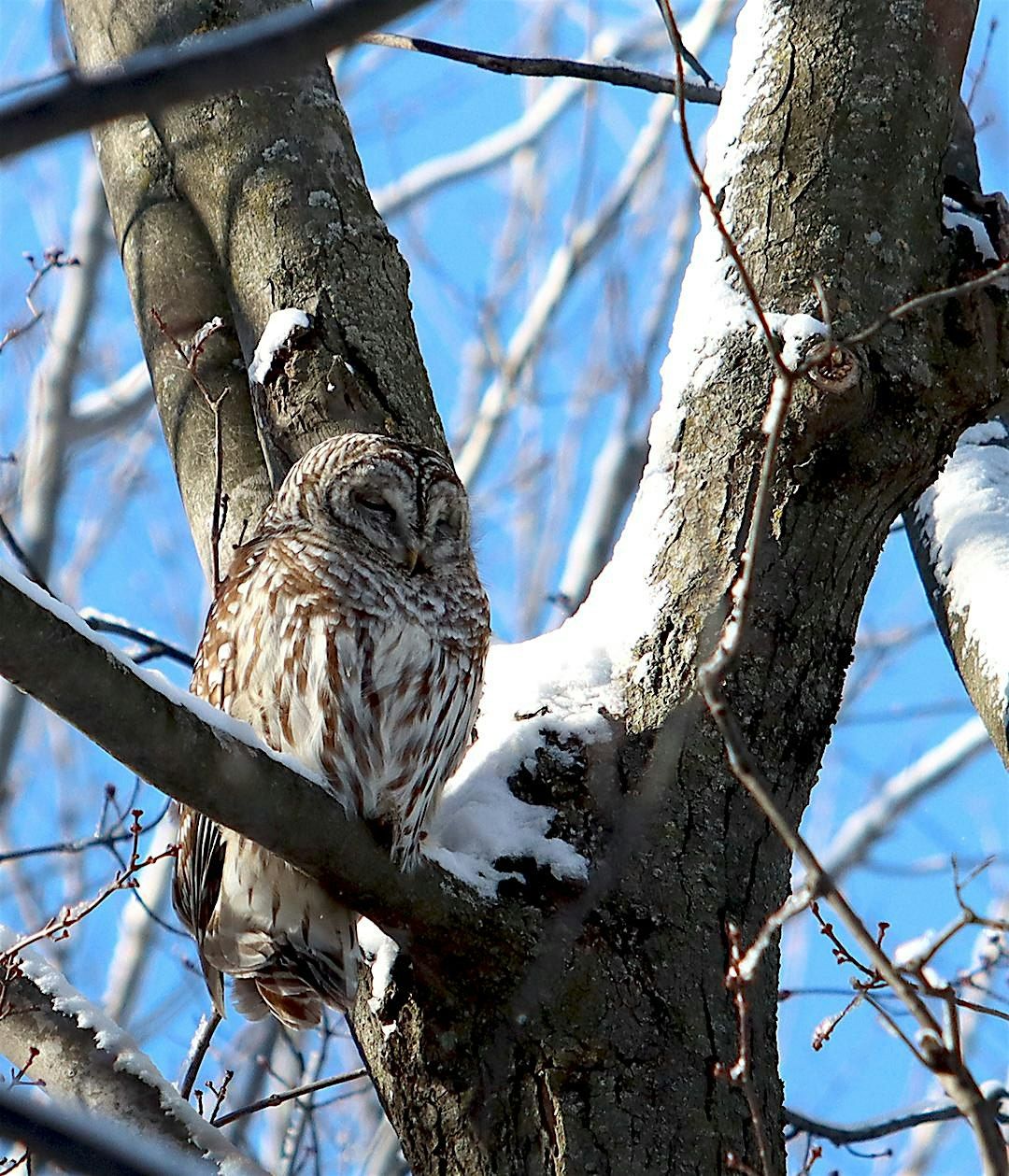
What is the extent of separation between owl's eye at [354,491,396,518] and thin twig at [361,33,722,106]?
3.64 feet

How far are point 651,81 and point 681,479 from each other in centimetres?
141

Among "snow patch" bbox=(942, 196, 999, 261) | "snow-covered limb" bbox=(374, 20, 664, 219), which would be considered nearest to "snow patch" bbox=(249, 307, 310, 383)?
"snow patch" bbox=(942, 196, 999, 261)

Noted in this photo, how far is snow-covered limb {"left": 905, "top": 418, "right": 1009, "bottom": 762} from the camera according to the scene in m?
2.97

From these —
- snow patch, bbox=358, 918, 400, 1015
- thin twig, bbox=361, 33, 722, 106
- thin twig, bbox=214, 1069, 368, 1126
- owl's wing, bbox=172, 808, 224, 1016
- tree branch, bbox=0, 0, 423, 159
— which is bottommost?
tree branch, bbox=0, 0, 423, 159

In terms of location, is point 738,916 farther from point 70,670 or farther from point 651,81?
point 651,81

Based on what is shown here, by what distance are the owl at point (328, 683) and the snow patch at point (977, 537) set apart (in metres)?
1.04

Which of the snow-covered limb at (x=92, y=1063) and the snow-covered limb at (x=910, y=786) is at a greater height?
the snow-covered limb at (x=910, y=786)

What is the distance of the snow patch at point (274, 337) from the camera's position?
3.43 m

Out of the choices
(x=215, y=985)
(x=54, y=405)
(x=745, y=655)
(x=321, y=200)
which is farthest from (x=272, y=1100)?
(x=54, y=405)

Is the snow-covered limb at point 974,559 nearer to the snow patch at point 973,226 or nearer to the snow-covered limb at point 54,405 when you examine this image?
the snow patch at point 973,226

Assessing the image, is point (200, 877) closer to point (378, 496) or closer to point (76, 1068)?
point (76, 1068)

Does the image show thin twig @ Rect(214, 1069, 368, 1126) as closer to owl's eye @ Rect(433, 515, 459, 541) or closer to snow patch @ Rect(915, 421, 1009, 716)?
owl's eye @ Rect(433, 515, 459, 541)

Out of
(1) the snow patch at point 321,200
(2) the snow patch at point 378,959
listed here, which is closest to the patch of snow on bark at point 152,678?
(2) the snow patch at point 378,959

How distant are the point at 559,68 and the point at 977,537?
1552mm
